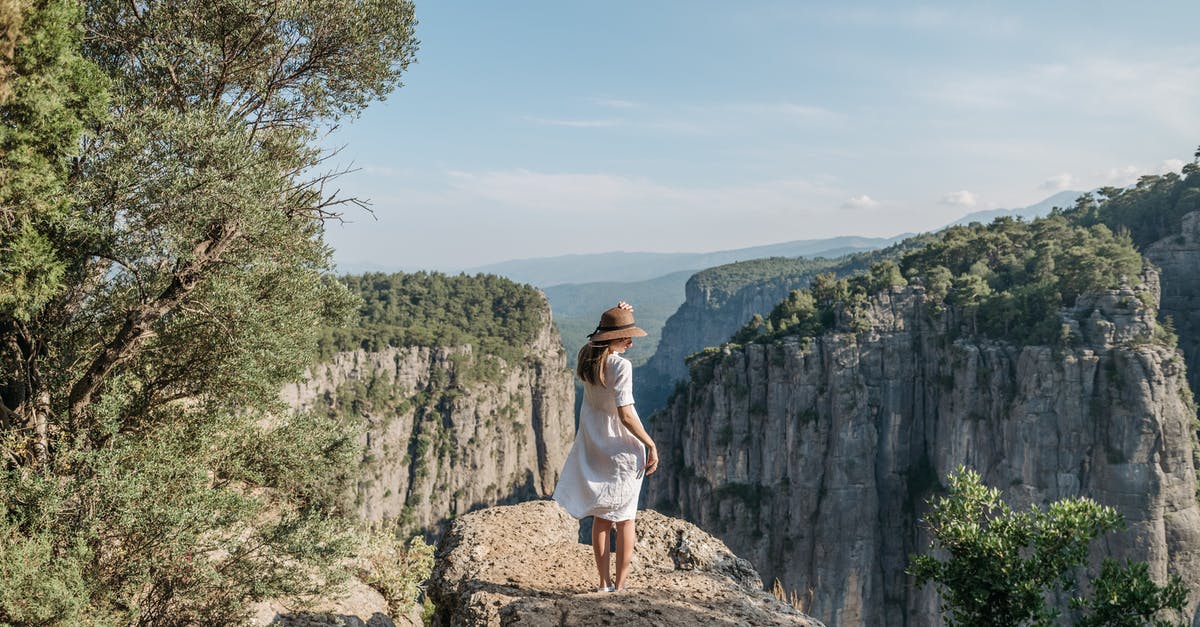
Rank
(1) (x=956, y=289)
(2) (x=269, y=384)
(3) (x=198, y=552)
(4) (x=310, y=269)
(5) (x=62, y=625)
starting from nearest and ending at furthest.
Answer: (5) (x=62, y=625) < (3) (x=198, y=552) < (2) (x=269, y=384) < (4) (x=310, y=269) < (1) (x=956, y=289)

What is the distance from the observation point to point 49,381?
9.34 m

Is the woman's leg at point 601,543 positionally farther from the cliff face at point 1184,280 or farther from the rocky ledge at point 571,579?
the cliff face at point 1184,280

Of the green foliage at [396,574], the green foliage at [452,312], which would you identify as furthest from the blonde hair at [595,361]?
the green foliage at [452,312]

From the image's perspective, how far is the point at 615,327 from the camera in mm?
6363

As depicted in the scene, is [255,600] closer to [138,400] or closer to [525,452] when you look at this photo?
[138,400]

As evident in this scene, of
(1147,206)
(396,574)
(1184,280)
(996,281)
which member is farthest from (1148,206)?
(396,574)

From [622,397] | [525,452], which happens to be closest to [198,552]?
[622,397]

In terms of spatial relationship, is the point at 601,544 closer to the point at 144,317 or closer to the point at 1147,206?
the point at 144,317

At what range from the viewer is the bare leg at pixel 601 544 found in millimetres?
6535

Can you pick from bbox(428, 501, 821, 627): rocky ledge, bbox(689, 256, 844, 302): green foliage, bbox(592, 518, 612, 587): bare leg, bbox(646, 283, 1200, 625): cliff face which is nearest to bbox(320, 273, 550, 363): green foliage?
bbox(646, 283, 1200, 625): cliff face

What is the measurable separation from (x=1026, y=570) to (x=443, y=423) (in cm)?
8666

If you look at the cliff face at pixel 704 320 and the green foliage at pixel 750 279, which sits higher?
the green foliage at pixel 750 279

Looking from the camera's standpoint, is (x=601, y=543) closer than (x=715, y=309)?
Yes

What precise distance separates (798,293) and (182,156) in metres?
57.8
